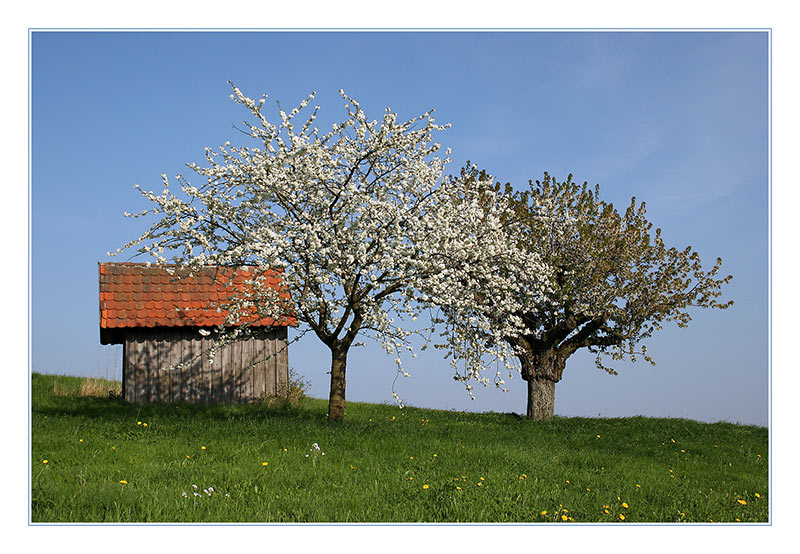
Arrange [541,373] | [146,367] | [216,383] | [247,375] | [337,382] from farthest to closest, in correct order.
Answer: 1. [247,375]
2. [216,383]
3. [146,367]
4. [541,373]
5. [337,382]

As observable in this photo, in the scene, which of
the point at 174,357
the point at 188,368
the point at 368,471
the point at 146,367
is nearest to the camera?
the point at 368,471

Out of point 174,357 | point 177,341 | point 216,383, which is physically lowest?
point 216,383

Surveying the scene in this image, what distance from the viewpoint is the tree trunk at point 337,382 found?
52.4ft

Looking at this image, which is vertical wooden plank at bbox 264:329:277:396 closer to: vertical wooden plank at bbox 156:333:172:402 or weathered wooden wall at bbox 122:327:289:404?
weathered wooden wall at bbox 122:327:289:404

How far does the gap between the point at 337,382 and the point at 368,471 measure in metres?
4.65

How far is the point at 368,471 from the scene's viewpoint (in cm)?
1173

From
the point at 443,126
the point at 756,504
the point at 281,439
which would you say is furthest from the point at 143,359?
the point at 756,504

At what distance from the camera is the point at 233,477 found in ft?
35.9

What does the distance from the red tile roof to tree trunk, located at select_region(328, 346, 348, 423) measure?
5202mm

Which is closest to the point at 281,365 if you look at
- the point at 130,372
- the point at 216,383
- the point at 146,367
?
the point at 216,383

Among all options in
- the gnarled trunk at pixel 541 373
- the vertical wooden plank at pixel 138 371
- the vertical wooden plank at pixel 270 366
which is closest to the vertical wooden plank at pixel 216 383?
the vertical wooden plank at pixel 270 366

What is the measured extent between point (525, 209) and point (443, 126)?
673cm

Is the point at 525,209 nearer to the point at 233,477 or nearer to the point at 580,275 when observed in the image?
the point at 580,275

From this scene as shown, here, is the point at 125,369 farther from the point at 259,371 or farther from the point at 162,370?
the point at 259,371
